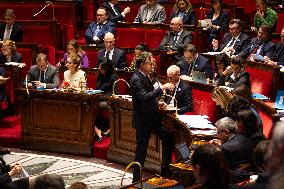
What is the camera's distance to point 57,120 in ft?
21.8

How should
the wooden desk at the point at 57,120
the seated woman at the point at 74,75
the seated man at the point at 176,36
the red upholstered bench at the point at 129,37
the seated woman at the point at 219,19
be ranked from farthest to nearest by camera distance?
the red upholstered bench at the point at 129,37, the seated woman at the point at 219,19, the seated man at the point at 176,36, the seated woman at the point at 74,75, the wooden desk at the point at 57,120

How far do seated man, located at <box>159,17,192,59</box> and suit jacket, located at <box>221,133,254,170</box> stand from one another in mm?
3761

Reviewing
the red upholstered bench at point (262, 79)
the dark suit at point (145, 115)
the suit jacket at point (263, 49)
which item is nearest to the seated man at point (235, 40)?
the suit jacket at point (263, 49)

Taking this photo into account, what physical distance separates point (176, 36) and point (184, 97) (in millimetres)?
2146

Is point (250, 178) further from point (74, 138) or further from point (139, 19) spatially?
point (139, 19)

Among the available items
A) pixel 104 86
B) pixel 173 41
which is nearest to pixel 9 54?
pixel 104 86

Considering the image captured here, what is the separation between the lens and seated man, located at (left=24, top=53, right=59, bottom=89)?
6855 millimetres

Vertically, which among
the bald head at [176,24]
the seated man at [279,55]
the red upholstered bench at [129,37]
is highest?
the bald head at [176,24]

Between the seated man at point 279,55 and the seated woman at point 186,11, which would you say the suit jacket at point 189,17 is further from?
the seated man at point 279,55

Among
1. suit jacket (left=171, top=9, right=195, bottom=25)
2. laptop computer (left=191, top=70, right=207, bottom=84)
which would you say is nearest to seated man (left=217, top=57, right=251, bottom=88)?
laptop computer (left=191, top=70, right=207, bottom=84)

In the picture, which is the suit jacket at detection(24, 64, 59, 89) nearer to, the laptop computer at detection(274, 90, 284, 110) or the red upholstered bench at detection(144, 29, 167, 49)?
the red upholstered bench at detection(144, 29, 167, 49)

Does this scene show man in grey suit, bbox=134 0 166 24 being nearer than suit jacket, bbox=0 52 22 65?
No

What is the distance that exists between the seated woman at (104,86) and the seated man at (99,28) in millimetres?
1593

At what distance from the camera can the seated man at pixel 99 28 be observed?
324 inches
